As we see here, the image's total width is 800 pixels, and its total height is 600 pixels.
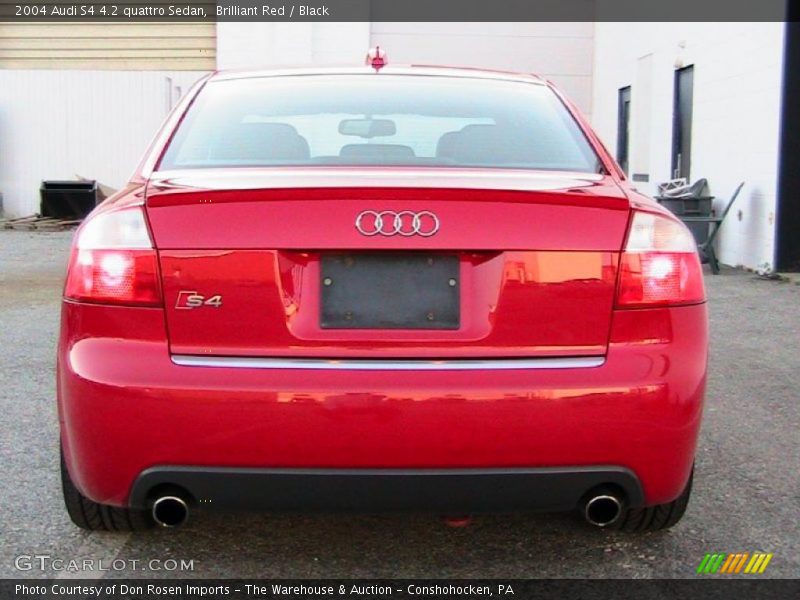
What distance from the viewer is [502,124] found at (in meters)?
3.62

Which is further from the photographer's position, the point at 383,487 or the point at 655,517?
the point at 655,517

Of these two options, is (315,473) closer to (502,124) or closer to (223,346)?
(223,346)

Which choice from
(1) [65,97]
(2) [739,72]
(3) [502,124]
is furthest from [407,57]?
(3) [502,124]

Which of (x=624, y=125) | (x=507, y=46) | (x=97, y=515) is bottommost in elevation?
(x=97, y=515)

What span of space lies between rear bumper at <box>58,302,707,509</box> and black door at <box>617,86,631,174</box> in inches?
615

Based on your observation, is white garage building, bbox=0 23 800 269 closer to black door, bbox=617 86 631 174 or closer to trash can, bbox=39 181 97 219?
black door, bbox=617 86 631 174

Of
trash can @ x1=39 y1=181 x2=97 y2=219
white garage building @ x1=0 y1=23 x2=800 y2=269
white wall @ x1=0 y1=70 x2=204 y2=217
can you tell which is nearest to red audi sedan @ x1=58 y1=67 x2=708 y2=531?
white garage building @ x1=0 y1=23 x2=800 y2=269

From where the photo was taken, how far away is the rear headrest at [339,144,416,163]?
3365 millimetres

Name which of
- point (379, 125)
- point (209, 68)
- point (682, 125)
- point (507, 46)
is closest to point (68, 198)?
point (209, 68)

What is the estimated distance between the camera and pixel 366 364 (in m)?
2.70

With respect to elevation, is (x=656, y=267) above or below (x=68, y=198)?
above

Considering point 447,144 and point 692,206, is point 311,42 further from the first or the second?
point 447,144

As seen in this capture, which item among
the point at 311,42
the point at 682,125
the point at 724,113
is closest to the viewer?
the point at 724,113

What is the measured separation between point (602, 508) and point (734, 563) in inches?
28.9
